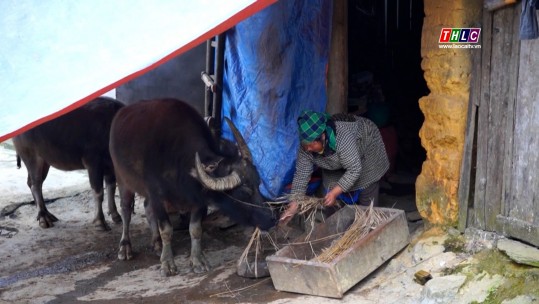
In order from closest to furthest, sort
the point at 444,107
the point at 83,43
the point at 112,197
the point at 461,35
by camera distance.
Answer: the point at 83,43
the point at 461,35
the point at 444,107
the point at 112,197

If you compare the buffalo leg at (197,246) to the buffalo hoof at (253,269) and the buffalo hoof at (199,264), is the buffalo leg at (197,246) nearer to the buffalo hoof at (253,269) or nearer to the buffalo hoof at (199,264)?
the buffalo hoof at (199,264)

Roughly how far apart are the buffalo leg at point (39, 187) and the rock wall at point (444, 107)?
4.36 m

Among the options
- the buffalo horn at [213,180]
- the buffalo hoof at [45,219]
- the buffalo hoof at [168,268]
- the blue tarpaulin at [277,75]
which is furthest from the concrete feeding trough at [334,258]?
the buffalo hoof at [45,219]

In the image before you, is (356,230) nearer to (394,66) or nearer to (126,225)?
(126,225)

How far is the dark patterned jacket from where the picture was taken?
244 inches

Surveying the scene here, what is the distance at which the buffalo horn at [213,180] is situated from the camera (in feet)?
20.4

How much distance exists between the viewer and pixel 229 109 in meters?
7.34

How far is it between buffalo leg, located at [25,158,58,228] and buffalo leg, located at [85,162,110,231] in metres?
0.61

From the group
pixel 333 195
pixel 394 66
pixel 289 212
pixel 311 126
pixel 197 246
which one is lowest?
pixel 197 246

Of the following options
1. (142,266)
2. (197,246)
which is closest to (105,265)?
(142,266)

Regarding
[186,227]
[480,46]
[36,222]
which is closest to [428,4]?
[480,46]

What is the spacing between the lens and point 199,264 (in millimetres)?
6805

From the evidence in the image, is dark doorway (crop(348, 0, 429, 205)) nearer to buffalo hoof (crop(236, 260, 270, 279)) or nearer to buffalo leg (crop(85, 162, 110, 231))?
buffalo hoof (crop(236, 260, 270, 279))

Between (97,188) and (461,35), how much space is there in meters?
4.28
